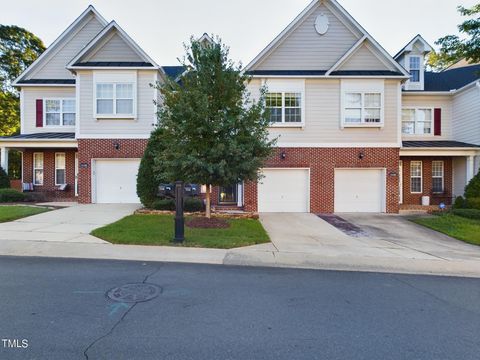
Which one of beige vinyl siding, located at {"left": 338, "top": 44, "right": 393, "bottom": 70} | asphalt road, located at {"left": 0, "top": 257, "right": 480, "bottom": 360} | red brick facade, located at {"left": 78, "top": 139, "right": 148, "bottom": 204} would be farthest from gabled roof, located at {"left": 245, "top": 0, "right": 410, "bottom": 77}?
asphalt road, located at {"left": 0, "top": 257, "right": 480, "bottom": 360}

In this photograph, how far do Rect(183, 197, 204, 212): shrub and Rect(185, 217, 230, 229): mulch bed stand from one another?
2.30 metres

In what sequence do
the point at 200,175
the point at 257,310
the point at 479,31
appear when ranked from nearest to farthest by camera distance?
the point at 257,310
the point at 200,175
the point at 479,31

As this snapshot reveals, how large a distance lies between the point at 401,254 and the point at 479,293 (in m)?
2.59

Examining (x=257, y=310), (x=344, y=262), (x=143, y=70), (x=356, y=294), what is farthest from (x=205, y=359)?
(x=143, y=70)

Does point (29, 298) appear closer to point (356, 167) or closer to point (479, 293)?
point (479, 293)

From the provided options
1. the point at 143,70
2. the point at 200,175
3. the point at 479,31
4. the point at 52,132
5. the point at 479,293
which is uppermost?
the point at 479,31

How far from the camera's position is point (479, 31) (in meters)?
14.0

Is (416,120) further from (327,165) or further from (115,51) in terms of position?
(115,51)

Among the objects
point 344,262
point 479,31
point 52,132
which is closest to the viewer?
point 344,262

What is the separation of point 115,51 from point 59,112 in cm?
505

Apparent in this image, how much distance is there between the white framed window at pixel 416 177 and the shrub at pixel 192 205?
1244cm

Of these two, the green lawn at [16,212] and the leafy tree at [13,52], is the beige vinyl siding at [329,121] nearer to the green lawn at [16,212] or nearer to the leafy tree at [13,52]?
the green lawn at [16,212]

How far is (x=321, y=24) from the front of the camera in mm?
15961

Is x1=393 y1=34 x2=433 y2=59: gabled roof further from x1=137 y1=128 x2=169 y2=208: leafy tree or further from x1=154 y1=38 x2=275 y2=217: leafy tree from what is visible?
x1=137 y1=128 x2=169 y2=208: leafy tree
